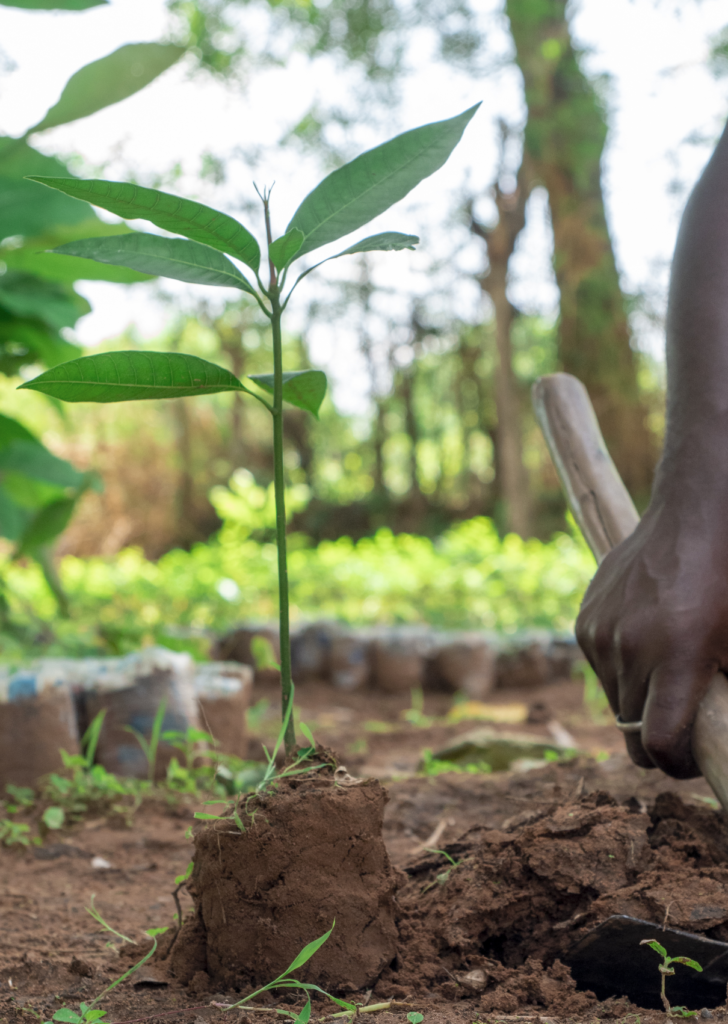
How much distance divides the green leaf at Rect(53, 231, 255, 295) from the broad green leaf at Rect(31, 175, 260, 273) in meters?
0.02

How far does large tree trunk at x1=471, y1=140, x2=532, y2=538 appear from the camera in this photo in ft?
26.1

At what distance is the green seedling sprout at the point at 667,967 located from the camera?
99 centimetres

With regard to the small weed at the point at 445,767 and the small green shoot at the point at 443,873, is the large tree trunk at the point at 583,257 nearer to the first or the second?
the small weed at the point at 445,767

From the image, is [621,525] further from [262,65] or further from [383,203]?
[262,65]

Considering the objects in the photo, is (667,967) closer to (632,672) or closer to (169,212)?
(632,672)

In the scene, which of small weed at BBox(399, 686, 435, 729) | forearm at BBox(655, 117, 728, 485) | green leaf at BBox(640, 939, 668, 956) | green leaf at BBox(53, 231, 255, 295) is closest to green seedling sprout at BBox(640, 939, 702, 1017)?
green leaf at BBox(640, 939, 668, 956)

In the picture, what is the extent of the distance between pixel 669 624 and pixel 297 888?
0.62 meters

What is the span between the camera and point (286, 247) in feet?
3.61

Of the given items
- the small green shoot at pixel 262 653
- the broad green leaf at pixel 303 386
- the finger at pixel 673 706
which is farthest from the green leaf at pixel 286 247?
the small green shoot at pixel 262 653

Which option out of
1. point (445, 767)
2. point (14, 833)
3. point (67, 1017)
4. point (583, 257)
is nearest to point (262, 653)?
point (445, 767)

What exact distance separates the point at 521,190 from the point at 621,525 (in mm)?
7415

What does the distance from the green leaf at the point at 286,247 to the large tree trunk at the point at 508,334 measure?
→ 7.18 m

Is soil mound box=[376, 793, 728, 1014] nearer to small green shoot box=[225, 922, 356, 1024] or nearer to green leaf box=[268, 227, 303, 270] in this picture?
small green shoot box=[225, 922, 356, 1024]

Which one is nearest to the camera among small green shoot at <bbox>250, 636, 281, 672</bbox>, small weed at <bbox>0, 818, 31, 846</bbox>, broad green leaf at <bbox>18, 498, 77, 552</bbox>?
small weed at <bbox>0, 818, 31, 846</bbox>
